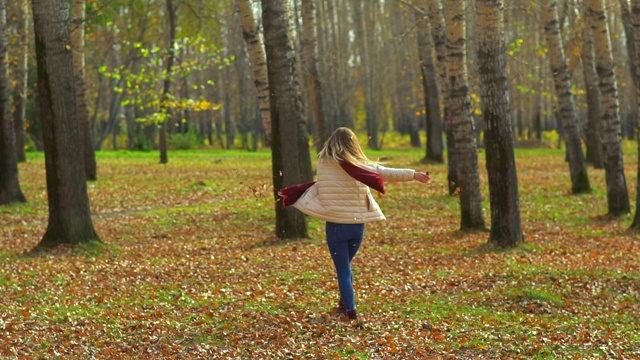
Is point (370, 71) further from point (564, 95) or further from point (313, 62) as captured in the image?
point (564, 95)

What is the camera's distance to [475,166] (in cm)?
1714

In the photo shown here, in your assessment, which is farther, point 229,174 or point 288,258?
point 229,174

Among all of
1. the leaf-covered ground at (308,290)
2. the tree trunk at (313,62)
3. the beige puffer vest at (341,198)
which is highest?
the tree trunk at (313,62)

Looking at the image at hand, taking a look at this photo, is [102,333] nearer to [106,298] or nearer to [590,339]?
[106,298]

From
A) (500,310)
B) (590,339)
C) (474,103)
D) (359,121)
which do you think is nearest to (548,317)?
(500,310)

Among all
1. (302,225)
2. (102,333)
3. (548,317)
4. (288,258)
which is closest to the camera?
(102,333)

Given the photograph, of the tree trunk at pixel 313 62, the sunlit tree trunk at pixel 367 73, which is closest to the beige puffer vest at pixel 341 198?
the tree trunk at pixel 313 62

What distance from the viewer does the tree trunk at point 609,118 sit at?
19.1 meters

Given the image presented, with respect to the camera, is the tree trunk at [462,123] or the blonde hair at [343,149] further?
the tree trunk at [462,123]

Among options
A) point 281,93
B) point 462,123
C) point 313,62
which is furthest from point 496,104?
point 313,62

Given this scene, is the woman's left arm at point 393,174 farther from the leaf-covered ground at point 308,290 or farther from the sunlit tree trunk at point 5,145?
the sunlit tree trunk at point 5,145

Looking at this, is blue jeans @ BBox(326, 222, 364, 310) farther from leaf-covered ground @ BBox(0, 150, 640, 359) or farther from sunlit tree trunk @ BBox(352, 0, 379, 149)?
sunlit tree trunk @ BBox(352, 0, 379, 149)

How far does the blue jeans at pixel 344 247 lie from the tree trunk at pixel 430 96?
72.7ft

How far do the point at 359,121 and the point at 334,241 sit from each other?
3139 inches
